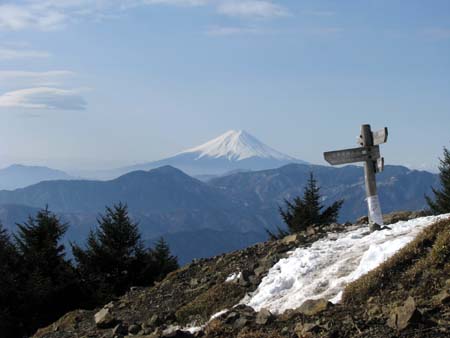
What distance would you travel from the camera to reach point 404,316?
9.34m

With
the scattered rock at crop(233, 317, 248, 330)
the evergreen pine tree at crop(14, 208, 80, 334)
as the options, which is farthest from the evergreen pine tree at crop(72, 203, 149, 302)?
the scattered rock at crop(233, 317, 248, 330)

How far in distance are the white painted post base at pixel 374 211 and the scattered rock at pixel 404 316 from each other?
879 cm

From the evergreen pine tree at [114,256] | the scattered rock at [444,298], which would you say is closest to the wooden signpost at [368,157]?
the scattered rock at [444,298]

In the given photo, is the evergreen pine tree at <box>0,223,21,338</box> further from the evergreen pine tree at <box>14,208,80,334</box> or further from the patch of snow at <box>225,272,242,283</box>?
the patch of snow at <box>225,272,242,283</box>

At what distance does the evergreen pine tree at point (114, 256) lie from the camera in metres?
35.3

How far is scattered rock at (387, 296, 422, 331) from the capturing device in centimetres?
922

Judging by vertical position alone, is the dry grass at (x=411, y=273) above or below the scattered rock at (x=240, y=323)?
above

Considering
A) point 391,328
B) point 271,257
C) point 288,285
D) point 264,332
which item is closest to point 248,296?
point 288,285

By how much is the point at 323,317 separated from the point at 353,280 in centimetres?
262

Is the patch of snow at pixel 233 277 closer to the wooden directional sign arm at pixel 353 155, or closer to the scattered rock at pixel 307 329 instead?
the wooden directional sign arm at pixel 353 155

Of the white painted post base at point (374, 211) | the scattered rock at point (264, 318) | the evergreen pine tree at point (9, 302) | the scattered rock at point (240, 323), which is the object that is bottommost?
the evergreen pine tree at point (9, 302)

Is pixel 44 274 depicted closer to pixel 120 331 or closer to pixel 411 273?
pixel 120 331

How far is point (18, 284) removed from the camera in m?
30.9

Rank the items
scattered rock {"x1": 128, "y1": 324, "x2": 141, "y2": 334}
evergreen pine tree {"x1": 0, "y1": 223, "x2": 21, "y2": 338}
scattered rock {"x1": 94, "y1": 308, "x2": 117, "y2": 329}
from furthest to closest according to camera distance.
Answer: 1. evergreen pine tree {"x1": 0, "y1": 223, "x2": 21, "y2": 338}
2. scattered rock {"x1": 94, "y1": 308, "x2": 117, "y2": 329}
3. scattered rock {"x1": 128, "y1": 324, "x2": 141, "y2": 334}
